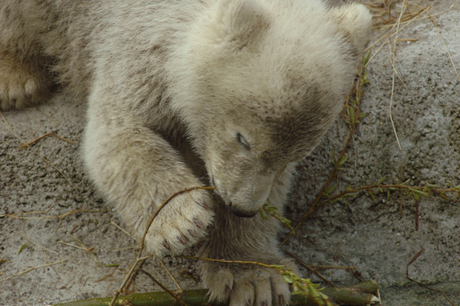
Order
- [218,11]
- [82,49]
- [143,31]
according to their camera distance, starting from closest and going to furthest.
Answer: [218,11] → [143,31] → [82,49]

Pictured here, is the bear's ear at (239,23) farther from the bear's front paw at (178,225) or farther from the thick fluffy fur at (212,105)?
the bear's front paw at (178,225)

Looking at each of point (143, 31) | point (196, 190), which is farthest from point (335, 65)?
point (143, 31)

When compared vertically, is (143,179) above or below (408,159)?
below

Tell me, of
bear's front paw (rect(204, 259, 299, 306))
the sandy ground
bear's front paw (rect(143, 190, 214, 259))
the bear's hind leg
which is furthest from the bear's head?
the bear's hind leg

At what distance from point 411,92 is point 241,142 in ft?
6.04

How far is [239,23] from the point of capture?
2039 millimetres

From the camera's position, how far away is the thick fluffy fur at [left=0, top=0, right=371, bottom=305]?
2.05 metres

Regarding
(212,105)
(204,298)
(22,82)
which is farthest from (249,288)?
(22,82)

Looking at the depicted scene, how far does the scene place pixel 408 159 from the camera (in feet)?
10.5

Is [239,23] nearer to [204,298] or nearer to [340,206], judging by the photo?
[204,298]

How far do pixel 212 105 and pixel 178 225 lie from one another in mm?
651

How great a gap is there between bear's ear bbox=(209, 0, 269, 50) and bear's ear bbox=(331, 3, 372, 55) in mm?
490

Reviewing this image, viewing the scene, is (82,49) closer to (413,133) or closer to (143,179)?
(143,179)

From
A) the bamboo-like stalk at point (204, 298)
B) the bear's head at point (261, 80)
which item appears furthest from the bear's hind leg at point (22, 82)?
the bamboo-like stalk at point (204, 298)
